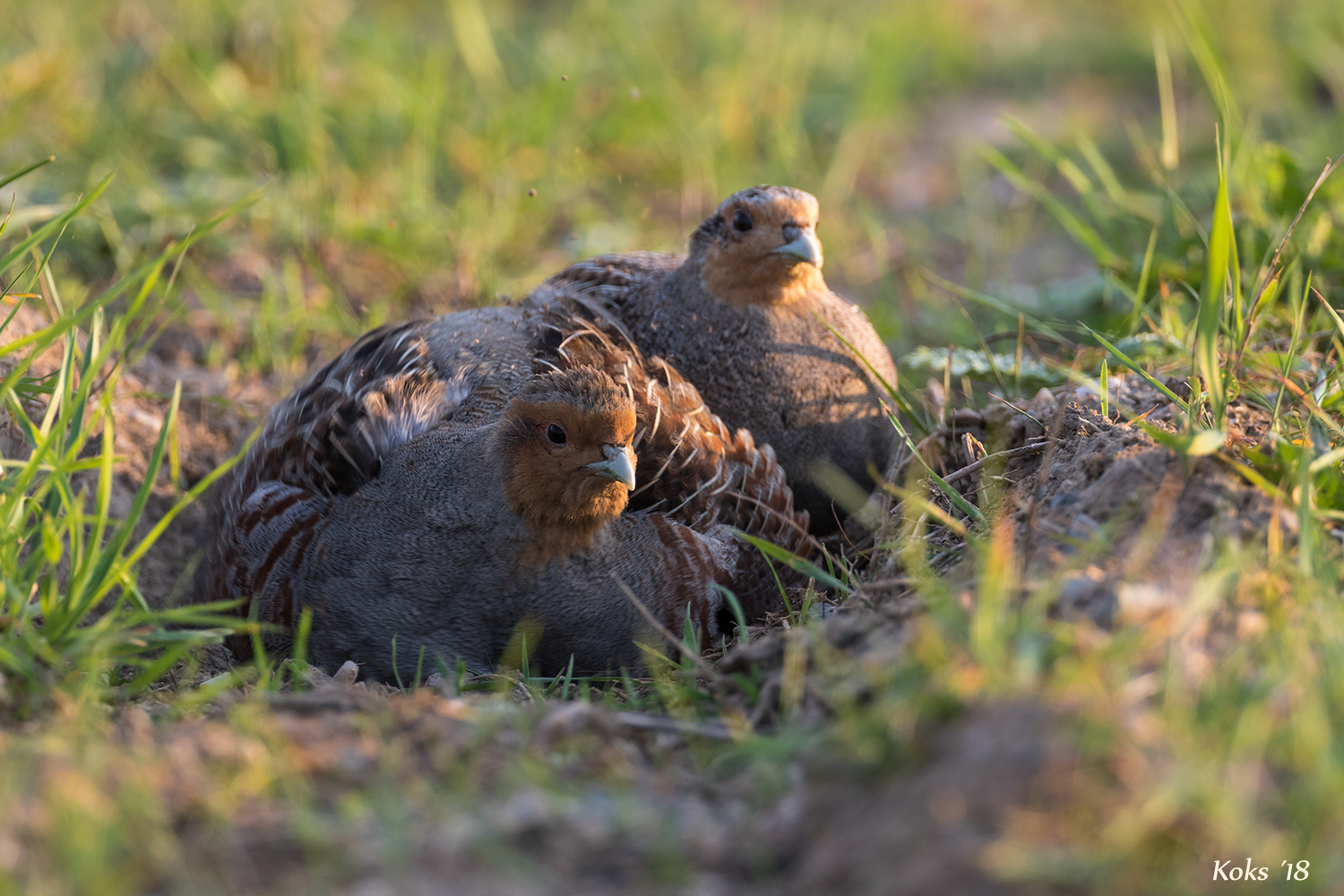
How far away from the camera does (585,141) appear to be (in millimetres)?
6625

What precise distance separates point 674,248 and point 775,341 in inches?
84.2

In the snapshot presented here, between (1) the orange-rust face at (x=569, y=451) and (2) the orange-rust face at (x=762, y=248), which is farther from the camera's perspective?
(2) the orange-rust face at (x=762, y=248)

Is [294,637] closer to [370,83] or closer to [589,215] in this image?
[589,215]

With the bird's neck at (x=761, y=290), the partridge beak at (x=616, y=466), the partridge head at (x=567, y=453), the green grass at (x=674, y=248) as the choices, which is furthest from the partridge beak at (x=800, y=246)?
the partridge beak at (x=616, y=466)

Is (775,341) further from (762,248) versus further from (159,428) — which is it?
(159,428)

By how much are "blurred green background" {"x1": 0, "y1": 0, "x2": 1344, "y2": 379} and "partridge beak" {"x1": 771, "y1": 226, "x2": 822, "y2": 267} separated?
1145 mm

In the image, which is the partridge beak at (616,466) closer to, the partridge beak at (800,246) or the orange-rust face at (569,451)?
the orange-rust face at (569,451)

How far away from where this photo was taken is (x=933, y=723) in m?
1.91

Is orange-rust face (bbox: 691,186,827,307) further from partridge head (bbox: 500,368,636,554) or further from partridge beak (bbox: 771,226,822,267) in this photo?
partridge head (bbox: 500,368,636,554)

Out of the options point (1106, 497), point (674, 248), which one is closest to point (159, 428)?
point (674, 248)

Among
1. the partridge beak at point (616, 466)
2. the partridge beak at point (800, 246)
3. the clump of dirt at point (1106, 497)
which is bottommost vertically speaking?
the clump of dirt at point (1106, 497)

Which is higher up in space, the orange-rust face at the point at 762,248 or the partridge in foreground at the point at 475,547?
the orange-rust face at the point at 762,248

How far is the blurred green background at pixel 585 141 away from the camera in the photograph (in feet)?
16.8

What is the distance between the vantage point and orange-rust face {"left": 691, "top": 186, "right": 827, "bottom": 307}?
3953 mm
